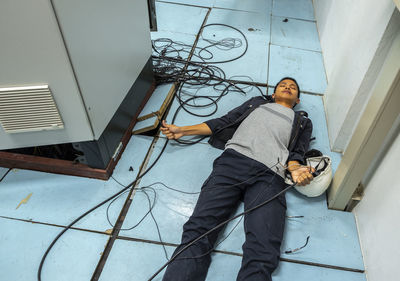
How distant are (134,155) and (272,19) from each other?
250cm

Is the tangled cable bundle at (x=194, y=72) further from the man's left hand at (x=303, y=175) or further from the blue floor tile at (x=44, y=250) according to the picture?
the man's left hand at (x=303, y=175)

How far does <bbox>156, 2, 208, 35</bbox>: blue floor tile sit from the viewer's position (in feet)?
10.1

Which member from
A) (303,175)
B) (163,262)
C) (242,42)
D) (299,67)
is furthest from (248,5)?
(163,262)

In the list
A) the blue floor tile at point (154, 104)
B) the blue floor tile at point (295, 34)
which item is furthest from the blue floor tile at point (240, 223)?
the blue floor tile at point (295, 34)

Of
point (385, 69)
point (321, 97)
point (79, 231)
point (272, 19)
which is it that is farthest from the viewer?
point (272, 19)

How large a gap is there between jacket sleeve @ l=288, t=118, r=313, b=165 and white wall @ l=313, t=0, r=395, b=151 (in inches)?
9.5

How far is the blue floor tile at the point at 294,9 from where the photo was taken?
11.4 feet

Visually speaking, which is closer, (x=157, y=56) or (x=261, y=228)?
(x=261, y=228)

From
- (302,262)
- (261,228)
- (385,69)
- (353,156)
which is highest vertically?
(385,69)

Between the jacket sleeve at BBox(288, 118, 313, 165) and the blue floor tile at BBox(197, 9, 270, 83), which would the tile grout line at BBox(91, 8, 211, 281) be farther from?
the blue floor tile at BBox(197, 9, 270, 83)

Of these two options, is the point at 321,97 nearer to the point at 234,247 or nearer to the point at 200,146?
the point at 200,146

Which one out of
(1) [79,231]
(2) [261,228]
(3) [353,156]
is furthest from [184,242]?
(3) [353,156]

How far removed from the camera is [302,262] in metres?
1.35

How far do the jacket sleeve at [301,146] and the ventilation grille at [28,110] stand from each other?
3.99ft
